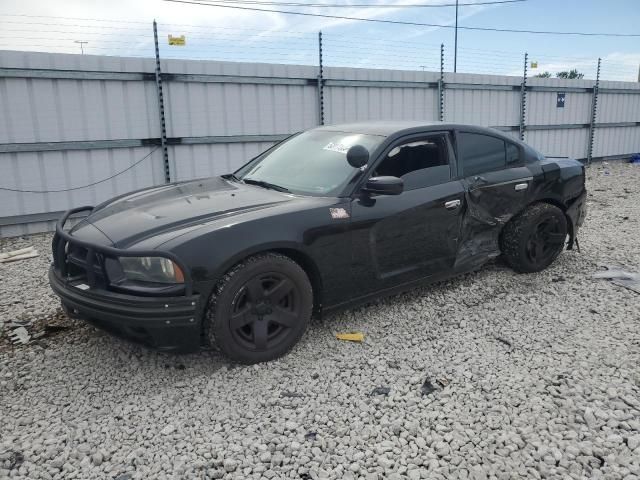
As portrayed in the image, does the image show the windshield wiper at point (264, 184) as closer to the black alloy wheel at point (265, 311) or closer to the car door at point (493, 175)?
the black alloy wheel at point (265, 311)

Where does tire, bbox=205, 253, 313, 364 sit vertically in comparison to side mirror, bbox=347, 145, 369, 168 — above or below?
below

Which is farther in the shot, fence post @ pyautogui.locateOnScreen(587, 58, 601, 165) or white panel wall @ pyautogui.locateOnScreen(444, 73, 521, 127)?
fence post @ pyautogui.locateOnScreen(587, 58, 601, 165)

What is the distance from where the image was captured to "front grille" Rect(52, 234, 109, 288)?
296 centimetres

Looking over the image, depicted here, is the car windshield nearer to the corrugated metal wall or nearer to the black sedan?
the black sedan

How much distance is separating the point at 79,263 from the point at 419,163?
249cm

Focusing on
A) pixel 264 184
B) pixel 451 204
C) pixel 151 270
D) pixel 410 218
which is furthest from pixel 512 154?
pixel 151 270

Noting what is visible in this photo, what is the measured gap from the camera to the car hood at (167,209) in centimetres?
309

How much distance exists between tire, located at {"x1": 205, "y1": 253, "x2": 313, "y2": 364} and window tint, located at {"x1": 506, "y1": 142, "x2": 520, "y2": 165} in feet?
8.02

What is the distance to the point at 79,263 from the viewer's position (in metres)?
3.09

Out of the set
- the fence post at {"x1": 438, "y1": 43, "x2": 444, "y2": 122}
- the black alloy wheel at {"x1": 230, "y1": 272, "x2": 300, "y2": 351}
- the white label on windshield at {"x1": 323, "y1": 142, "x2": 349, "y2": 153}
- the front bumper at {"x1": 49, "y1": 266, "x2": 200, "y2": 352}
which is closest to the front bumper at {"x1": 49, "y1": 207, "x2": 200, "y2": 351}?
the front bumper at {"x1": 49, "y1": 266, "x2": 200, "y2": 352}

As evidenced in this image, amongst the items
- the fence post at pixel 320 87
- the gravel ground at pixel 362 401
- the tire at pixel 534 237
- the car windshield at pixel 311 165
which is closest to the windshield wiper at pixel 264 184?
the car windshield at pixel 311 165

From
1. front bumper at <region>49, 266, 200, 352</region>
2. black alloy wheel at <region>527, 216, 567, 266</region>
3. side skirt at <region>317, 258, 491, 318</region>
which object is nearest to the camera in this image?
front bumper at <region>49, 266, 200, 352</region>

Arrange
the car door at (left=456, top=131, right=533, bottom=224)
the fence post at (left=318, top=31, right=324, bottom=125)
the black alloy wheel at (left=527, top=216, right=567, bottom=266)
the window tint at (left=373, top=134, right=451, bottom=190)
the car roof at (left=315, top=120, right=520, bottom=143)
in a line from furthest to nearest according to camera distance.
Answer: the fence post at (left=318, top=31, right=324, bottom=125)
the black alloy wheel at (left=527, top=216, right=567, bottom=266)
the car door at (left=456, top=131, right=533, bottom=224)
the car roof at (left=315, top=120, right=520, bottom=143)
the window tint at (left=373, top=134, right=451, bottom=190)

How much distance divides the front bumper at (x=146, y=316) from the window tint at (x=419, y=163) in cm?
167
